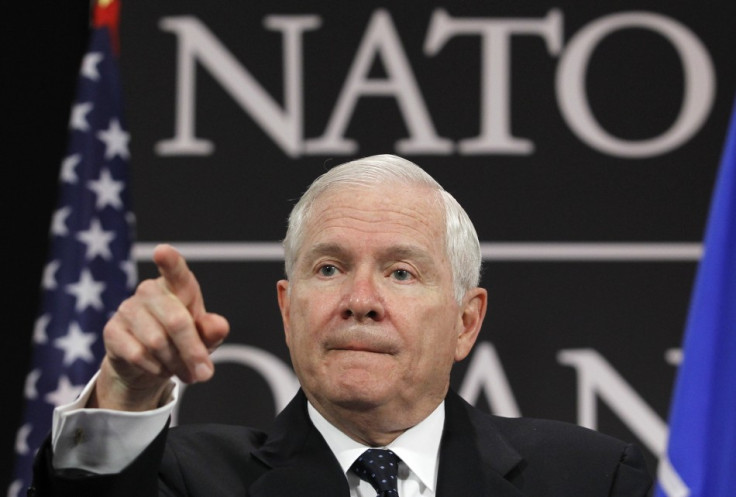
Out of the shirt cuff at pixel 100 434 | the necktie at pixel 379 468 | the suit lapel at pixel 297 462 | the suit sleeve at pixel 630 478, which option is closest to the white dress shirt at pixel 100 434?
the shirt cuff at pixel 100 434

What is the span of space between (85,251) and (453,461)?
5.89 ft

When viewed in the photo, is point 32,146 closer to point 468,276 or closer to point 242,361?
point 242,361

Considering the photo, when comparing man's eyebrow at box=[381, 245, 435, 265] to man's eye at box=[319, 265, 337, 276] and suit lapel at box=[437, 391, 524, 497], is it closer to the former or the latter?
man's eye at box=[319, 265, 337, 276]

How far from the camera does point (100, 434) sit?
1634 mm

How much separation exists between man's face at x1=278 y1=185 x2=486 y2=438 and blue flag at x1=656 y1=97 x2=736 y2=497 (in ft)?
2.75

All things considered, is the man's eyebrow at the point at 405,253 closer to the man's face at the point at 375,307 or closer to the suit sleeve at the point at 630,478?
the man's face at the point at 375,307

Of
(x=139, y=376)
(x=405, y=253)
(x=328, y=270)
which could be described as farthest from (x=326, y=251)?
(x=139, y=376)

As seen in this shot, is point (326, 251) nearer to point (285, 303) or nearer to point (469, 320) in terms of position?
point (285, 303)

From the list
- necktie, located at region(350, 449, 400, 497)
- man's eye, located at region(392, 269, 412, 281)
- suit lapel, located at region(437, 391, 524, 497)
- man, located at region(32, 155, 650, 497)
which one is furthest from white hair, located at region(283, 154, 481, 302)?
necktie, located at region(350, 449, 400, 497)

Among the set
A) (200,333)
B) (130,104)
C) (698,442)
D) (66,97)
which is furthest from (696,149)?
(200,333)

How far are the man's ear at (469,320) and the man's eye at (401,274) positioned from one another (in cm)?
19

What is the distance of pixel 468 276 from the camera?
7.48ft

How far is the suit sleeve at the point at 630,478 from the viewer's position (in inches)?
85.5

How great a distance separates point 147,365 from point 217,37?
7.99 feet
